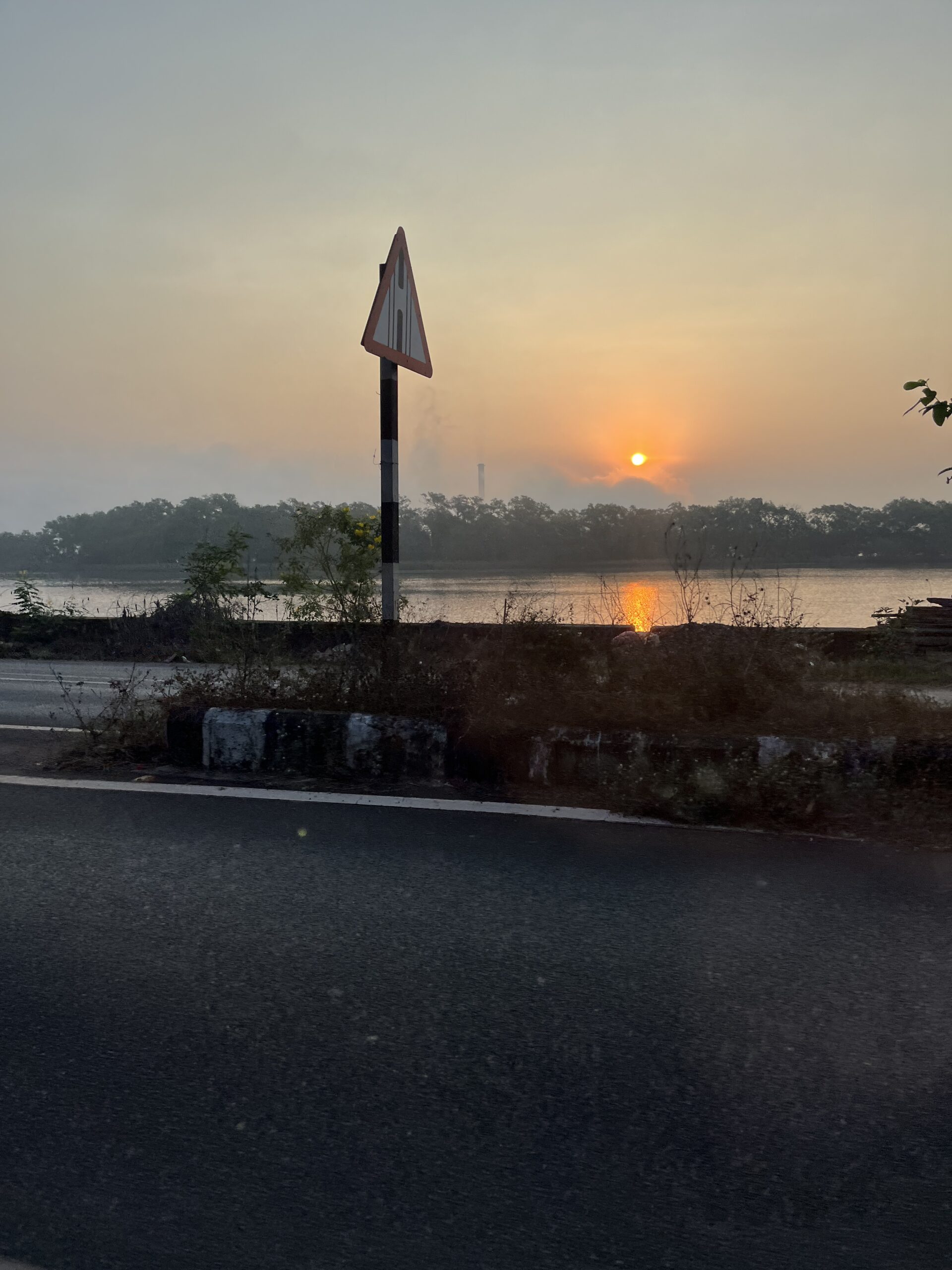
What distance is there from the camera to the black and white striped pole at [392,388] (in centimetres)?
725

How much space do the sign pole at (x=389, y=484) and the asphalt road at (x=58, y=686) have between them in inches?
88.9

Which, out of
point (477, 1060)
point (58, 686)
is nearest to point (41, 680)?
point (58, 686)

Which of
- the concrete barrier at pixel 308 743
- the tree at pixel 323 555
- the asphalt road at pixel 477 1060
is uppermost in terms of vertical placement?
the tree at pixel 323 555

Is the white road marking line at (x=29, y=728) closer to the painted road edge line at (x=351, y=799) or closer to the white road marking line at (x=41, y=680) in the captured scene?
the painted road edge line at (x=351, y=799)

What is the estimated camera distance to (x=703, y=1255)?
215 cm

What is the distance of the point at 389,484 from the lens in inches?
289

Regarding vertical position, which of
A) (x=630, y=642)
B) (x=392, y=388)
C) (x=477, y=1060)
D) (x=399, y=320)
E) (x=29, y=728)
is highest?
(x=399, y=320)

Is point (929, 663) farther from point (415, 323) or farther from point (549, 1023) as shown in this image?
point (549, 1023)

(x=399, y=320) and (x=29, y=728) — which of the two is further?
(x=29, y=728)

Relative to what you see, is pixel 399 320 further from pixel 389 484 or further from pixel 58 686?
pixel 58 686

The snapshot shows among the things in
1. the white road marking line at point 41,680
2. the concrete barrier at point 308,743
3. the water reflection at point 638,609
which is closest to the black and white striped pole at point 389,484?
the concrete barrier at point 308,743

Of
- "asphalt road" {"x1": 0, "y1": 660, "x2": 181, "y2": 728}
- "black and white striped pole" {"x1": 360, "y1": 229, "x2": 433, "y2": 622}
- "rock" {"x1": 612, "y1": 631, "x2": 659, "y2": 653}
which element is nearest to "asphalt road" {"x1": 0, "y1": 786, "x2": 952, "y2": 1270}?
"rock" {"x1": 612, "y1": 631, "x2": 659, "y2": 653}

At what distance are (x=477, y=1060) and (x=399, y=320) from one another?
5557 millimetres

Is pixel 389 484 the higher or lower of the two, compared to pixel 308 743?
higher
